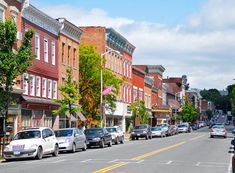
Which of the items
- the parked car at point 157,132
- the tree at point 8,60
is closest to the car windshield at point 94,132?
the tree at point 8,60

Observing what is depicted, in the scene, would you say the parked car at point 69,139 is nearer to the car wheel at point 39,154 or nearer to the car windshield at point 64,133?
the car windshield at point 64,133

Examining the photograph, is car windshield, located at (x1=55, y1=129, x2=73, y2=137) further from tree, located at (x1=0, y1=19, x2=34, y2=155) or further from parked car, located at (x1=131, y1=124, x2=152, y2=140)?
parked car, located at (x1=131, y1=124, x2=152, y2=140)

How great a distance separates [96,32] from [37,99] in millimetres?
24682

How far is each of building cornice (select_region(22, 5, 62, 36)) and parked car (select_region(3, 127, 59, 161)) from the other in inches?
579

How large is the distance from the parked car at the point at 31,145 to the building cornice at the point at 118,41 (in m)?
38.9

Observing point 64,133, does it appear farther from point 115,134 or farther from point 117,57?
point 117,57

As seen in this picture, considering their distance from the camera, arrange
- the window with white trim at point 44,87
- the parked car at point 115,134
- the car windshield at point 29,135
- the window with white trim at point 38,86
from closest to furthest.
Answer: the car windshield at point 29,135 → the window with white trim at point 38,86 → the window with white trim at point 44,87 → the parked car at point 115,134

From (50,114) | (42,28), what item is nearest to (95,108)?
(50,114)

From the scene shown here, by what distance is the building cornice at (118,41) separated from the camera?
67688 mm

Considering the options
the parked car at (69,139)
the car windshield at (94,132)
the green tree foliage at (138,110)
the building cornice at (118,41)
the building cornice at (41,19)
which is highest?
the building cornice at (118,41)

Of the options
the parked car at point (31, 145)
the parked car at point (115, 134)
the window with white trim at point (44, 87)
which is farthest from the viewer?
the parked car at point (115, 134)

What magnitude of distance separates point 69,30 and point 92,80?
7.34m

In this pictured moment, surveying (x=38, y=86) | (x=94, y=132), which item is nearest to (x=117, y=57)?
(x=38, y=86)

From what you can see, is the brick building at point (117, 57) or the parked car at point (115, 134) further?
the brick building at point (117, 57)
